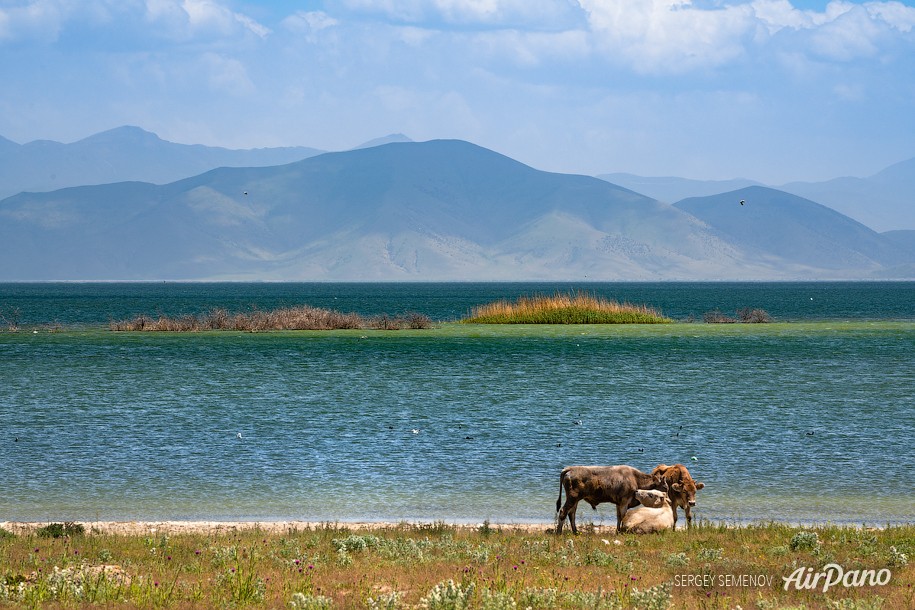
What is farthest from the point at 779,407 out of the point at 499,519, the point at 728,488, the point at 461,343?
the point at 461,343

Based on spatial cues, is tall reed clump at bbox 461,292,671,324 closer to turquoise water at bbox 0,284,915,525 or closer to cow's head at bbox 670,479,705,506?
turquoise water at bbox 0,284,915,525

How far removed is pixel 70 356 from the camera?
55.1 metres

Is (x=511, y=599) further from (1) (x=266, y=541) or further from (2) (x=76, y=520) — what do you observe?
(2) (x=76, y=520)

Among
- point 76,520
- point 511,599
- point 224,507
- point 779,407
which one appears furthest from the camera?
point 779,407

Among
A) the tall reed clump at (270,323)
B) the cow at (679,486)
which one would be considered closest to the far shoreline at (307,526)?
the cow at (679,486)

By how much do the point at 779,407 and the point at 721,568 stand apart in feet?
73.6

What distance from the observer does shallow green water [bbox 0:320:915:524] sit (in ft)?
69.3

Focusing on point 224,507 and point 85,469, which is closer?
point 224,507

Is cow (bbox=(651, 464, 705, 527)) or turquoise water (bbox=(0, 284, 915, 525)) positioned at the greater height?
cow (bbox=(651, 464, 705, 527))

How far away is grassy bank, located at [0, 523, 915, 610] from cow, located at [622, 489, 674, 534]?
47cm

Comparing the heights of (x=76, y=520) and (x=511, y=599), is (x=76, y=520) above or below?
below

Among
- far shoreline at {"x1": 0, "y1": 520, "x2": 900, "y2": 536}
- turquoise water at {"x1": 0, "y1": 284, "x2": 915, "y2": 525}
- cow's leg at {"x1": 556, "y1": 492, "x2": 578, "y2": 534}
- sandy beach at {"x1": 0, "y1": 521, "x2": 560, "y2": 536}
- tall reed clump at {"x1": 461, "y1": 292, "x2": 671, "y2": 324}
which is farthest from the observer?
tall reed clump at {"x1": 461, "y1": 292, "x2": 671, "y2": 324}

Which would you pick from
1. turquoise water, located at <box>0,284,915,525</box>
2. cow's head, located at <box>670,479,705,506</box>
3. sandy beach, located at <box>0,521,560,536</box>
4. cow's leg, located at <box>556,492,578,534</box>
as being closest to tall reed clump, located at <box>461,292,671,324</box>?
turquoise water, located at <box>0,284,915,525</box>

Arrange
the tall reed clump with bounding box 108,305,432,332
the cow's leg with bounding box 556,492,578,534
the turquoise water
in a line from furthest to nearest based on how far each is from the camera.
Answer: the tall reed clump with bounding box 108,305,432,332 → the turquoise water → the cow's leg with bounding box 556,492,578,534
